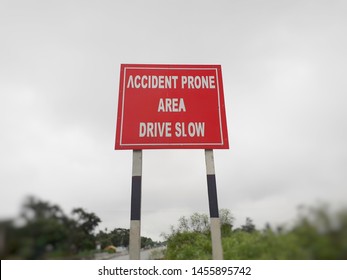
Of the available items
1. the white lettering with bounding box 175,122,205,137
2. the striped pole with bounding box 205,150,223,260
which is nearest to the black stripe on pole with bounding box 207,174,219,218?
the striped pole with bounding box 205,150,223,260

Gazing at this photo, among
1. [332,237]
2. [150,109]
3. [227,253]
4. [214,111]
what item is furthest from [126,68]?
[332,237]

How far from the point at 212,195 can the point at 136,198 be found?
106 cm

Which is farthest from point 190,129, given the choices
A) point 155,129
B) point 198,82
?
point 198,82

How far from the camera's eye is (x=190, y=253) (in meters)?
5.01

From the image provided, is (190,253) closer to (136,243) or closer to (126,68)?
(136,243)

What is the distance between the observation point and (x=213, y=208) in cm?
424

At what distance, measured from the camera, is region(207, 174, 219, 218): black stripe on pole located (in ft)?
13.8

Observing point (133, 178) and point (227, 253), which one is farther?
point (133, 178)

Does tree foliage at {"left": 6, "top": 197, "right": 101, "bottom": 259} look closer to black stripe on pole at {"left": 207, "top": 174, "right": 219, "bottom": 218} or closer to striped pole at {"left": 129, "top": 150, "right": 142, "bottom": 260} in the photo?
striped pole at {"left": 129, "top": 150, "right": 142, "bottom": 260}

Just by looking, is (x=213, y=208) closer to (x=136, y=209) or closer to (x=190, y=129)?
(x=136, y=209)

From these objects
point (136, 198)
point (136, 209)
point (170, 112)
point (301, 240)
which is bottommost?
point (301, 240)

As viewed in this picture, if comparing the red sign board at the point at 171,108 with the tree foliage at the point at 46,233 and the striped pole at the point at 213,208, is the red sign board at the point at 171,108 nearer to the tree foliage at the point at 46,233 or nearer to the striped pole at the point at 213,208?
the striped pole at the point at 213,208

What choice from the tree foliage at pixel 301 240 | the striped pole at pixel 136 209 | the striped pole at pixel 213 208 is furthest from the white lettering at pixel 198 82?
the tree foliage at pixel 301 240
